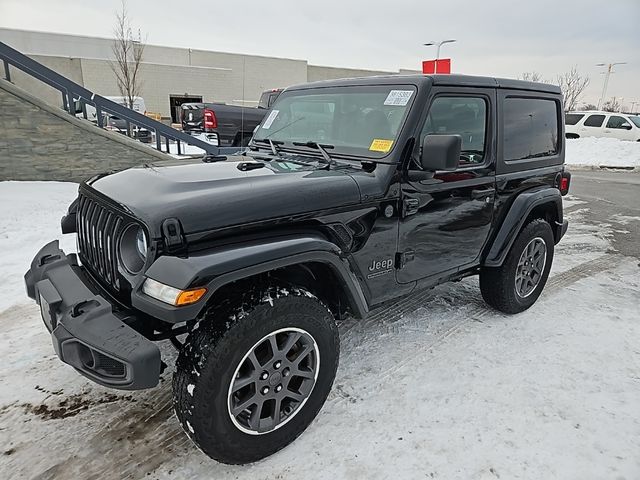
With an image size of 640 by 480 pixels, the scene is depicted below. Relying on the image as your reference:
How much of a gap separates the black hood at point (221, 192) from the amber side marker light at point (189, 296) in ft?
0.95

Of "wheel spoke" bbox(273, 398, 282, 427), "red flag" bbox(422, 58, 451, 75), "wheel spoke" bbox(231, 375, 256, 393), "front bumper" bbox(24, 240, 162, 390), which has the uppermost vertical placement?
"red flag" bbox(422, 58, 451, 75)

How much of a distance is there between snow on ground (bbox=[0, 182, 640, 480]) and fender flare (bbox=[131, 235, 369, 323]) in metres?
0.95

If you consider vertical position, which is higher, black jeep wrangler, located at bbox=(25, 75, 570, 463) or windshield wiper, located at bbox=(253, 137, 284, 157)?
windshield wiper, located at bbox=(253, 137, 284, 157)

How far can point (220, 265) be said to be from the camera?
196cm

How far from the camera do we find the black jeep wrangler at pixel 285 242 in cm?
201

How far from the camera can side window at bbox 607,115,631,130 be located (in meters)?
18.4

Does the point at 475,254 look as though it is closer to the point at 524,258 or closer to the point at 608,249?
the point at 524,258

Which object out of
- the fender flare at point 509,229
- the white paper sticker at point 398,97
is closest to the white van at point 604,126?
the fender flare at point 509,229

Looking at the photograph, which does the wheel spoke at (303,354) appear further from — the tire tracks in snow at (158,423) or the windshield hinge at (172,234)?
the windshield hinge at (172,234)

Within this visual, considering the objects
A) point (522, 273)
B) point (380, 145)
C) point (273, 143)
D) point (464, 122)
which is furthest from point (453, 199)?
point (273, 143)

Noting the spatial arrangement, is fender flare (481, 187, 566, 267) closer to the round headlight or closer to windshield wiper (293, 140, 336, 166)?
windshield wiper (293, 140, 336, 166)

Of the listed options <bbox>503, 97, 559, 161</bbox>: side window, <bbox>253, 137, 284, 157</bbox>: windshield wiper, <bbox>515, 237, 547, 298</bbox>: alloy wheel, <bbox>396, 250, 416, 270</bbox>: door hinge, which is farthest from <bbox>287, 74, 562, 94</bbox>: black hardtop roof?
<bbox>515, 237, 547, 298</bbox>: alloy wheel

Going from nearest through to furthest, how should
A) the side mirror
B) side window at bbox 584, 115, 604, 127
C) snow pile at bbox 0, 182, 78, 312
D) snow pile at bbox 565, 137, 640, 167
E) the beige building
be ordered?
1. the side mirror
2. snow pile at bbox 0, 182, 78, 312
3. snow pile at bbox 565, 137, 640, 167
4. side window at bbox 584, 115, 604, 127
5. the beige building

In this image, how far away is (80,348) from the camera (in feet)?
6.54
